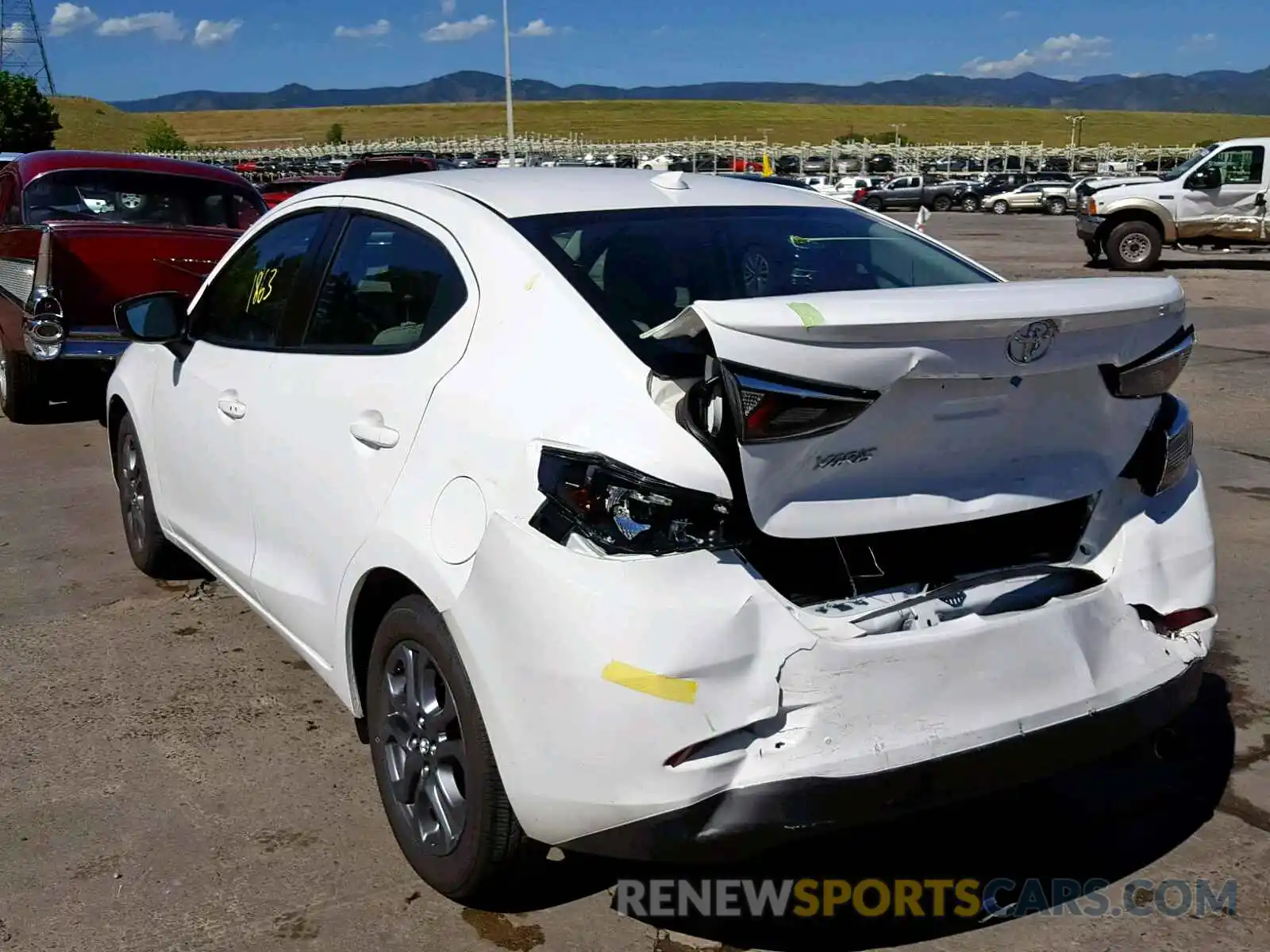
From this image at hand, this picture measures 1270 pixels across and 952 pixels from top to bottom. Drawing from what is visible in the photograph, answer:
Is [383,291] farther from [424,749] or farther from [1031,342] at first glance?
[1031,342]

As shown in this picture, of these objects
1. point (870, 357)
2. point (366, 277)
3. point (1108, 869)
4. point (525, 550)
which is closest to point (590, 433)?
point (525, 550)

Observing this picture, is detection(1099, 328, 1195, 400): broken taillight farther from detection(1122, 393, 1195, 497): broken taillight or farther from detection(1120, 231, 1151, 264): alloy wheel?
detection(1120, 231, 1151, 264): alloy wheel

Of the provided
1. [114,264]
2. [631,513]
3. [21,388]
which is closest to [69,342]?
[114,264]

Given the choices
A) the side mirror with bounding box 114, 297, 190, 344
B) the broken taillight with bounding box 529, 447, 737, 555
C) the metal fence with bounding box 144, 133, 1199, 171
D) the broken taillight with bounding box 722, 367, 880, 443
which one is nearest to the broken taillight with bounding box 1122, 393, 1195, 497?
the broken taillight with bounding box 722, 367, 880, 443

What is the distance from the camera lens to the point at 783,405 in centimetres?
233

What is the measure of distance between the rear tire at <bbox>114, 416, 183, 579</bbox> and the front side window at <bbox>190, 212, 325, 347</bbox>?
0.93 metres

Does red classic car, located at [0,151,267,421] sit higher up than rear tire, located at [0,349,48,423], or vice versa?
red classic car, located at [0,151,267,421]

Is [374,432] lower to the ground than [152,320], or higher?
lower

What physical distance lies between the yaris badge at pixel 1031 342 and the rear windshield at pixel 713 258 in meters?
0.65

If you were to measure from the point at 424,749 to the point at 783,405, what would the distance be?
4.18 feet

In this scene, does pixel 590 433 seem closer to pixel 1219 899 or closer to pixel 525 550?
pixel 525 550

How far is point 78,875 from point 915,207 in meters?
58.0

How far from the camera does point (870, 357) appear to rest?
235cm

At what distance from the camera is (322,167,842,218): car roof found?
331 cm
